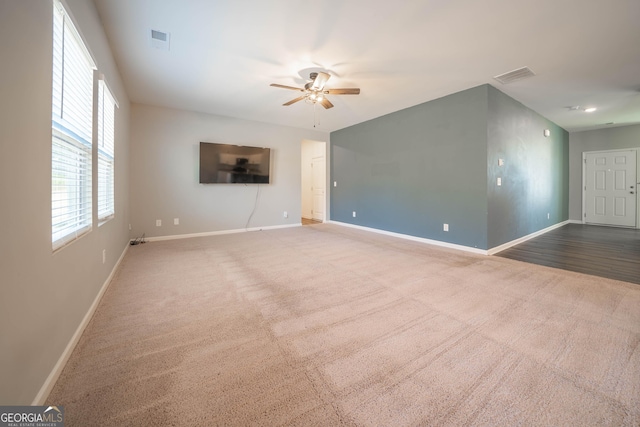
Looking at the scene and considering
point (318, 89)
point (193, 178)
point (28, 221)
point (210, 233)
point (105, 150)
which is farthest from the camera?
point (210, 233)

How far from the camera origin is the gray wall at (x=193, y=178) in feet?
14.2

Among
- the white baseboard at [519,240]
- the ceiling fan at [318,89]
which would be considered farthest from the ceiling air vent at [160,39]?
the white baseboard at [519,240]

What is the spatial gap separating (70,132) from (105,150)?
3.64ft

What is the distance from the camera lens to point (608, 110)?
4.51 m

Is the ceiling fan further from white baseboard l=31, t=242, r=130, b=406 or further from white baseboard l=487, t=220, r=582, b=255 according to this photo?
white baseboard l=487, t=220, r=582, b=255

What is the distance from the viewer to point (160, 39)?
8.15ft

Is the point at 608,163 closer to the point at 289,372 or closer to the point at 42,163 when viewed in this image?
the point at 289,372

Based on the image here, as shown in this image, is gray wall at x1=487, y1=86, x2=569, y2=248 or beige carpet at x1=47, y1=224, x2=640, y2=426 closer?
beige carpet at x1=47, y1=224, x2=640, y2=426

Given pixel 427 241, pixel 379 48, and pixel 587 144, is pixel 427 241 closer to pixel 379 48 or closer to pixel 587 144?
pixel 379 48

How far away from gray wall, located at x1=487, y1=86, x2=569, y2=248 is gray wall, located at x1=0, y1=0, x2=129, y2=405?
4.49 metres

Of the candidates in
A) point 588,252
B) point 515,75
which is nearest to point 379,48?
point 515,75

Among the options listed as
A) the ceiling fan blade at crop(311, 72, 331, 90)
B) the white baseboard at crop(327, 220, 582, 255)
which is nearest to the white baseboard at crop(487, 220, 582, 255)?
the white baseboard at crop(327, 220, 582, 255)

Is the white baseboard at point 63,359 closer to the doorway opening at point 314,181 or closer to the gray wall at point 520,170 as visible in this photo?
the gray wall at point 520,170

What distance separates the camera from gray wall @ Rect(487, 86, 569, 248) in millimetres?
3625
